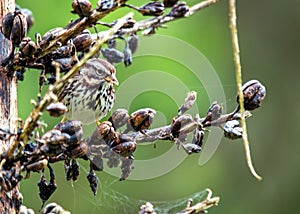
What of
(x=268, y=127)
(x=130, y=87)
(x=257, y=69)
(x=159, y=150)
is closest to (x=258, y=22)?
(x=257, y=69)

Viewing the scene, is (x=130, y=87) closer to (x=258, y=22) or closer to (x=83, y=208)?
(x=83, y=208)

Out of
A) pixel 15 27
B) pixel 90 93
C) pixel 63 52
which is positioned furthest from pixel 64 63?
pixel 90 93

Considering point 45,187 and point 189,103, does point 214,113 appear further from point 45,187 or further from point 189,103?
point 45,187

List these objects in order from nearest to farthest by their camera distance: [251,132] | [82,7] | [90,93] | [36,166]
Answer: [36,166]
[82,7]
[90,93]
[251,132]

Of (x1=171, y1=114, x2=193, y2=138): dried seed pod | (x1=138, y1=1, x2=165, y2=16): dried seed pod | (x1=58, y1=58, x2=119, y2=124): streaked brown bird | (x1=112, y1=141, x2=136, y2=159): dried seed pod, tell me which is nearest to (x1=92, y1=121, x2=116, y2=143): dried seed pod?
(x1=112, y1=141, x2=136, y2=159): dried seed pod

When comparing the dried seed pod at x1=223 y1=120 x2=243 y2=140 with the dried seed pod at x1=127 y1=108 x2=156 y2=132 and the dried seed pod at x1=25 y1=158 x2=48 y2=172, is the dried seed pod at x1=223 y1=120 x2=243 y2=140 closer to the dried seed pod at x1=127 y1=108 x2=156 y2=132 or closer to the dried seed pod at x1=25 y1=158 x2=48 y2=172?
the dried seed pod at x1=127 y1=108 x2=156 y2=132

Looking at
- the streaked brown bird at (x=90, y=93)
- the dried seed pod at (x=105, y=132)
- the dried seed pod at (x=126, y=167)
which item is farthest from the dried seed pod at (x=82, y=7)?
the streaked brown bird at (x=90, y=93)

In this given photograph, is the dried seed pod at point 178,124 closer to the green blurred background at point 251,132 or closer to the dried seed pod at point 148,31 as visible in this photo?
the dried seed pod at point 148,31
